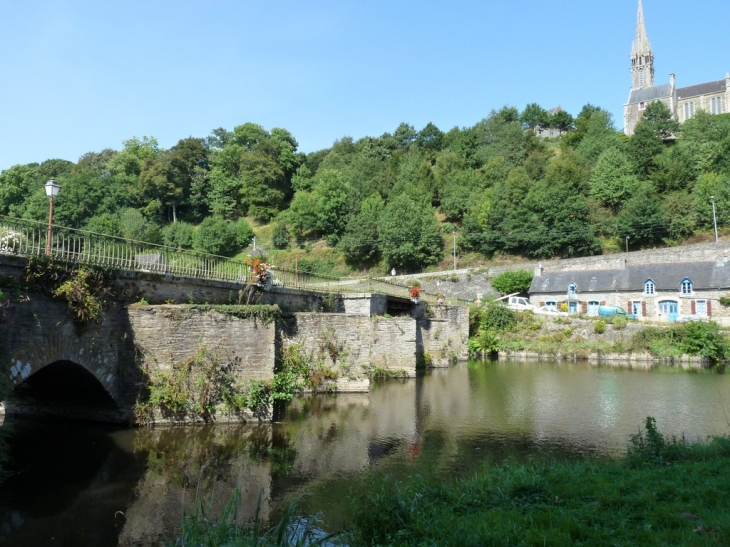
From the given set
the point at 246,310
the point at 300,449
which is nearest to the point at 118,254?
the point at 246,310

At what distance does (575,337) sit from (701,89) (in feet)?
253

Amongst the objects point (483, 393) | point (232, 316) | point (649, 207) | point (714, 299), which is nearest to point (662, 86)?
point (649, 207)

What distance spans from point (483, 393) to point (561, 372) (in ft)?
25.4

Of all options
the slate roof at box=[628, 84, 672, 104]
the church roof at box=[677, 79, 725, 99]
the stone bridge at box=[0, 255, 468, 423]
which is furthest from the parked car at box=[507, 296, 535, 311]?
the church roof at box=[677, 79, 725, 99]

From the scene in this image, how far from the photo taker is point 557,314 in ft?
112

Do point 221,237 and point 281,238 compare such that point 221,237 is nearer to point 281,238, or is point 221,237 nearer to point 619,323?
point 281,238

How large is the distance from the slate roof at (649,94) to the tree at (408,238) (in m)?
56.0

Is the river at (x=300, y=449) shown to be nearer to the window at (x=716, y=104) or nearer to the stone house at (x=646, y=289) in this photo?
the stone house at (x=646, y=289)

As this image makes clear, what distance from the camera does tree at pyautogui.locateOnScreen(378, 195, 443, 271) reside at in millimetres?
51031

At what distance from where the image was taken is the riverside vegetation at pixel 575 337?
28141 millimetres

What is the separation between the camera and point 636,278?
37938 mm

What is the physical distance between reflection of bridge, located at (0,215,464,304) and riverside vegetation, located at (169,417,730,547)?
6.44 meters

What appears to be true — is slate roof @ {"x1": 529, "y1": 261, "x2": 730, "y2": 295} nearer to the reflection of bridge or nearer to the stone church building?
the reflection of bridge

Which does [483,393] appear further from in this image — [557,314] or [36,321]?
[557,314]
